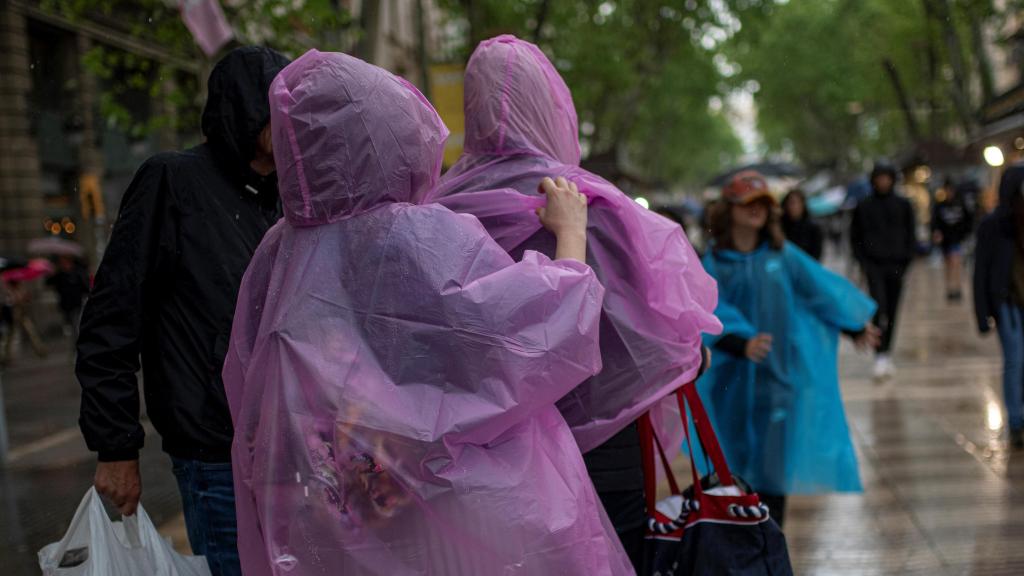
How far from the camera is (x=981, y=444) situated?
651 centimetres

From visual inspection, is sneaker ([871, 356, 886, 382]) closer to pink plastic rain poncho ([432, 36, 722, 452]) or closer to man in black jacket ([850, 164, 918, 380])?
man in black jacket ([850, 164, 918, 380])

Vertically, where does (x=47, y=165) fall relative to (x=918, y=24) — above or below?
below

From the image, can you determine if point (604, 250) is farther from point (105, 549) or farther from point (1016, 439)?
point (1016, 439)

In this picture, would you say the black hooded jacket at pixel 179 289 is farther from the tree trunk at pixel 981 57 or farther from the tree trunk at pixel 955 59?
the tree trunk at pixel 981 57

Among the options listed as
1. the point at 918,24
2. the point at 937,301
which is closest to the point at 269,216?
the point at 937,301

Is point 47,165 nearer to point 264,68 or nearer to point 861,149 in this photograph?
point 264,68

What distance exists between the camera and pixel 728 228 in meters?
4.62

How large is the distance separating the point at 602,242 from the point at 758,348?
1.92 metres

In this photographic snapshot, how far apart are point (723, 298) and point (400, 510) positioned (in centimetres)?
291

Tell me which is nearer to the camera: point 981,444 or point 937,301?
point 981,444

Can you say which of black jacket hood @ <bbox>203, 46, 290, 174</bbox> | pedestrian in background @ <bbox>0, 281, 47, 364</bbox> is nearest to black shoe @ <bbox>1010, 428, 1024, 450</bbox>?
black jacket hood @ <bbox>203, 46, 290, 174</bbox>

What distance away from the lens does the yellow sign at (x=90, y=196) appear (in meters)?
14.1

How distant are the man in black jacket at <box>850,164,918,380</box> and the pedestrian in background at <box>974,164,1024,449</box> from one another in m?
3.29

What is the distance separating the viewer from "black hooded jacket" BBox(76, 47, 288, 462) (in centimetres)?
244
